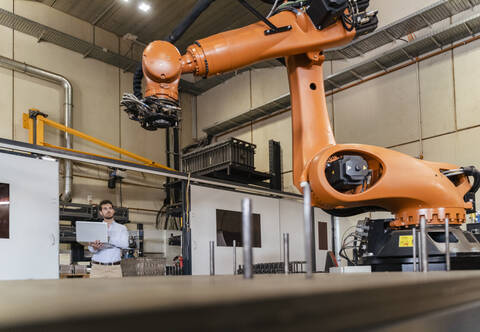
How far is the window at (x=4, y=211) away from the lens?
3492 mm

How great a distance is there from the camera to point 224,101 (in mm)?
9656

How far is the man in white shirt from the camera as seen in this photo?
4.10m

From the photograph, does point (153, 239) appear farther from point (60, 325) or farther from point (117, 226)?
point (60, 325)

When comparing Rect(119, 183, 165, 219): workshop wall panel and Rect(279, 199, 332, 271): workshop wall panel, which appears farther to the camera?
Rect(119, 183, 165, 219): workshop wall panel

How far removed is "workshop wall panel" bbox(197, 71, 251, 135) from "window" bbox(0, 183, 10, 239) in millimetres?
6006

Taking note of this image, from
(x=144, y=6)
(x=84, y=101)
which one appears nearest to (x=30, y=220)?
(x=84, y=101)

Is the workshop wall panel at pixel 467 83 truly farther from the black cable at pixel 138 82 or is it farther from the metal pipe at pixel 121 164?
the black cable at pixel 138 82

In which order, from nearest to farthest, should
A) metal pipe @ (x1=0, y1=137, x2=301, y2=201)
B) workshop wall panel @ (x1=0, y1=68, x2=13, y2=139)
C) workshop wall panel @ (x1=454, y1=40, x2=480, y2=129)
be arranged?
metal pipe @ (x1=0, y1=137, x2=301, y2=201) → workshop wall panel @ (x1=454, y1=40, x2=480, y2=129) → workshop wall panel @ (x1=0, y1=68, x2=13, y2=139)

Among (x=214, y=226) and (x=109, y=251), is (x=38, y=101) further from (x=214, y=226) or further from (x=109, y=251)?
(x=109, y=251)

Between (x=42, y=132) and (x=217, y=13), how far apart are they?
3640mm

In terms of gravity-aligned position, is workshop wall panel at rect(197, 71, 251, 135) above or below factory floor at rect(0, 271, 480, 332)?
above

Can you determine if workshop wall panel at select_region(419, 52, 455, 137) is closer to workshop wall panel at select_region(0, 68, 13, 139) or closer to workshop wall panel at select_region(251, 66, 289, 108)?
workshop wall panel at select_region(251, 66, 289, 108)

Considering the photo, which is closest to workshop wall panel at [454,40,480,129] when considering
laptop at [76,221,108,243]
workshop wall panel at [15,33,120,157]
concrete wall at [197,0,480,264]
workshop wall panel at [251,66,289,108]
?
concrete wall at [197,0,480,264]

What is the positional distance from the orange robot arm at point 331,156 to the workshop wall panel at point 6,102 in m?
6.16
